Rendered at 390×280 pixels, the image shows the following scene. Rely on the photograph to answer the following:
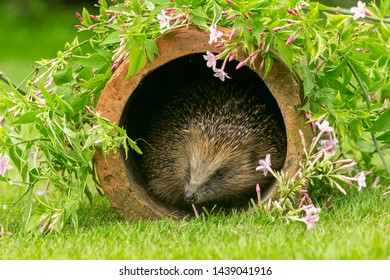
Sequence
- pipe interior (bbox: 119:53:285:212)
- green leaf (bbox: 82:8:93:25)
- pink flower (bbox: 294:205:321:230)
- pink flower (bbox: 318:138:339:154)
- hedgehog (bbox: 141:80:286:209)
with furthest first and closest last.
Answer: pipe interior (bbox: 119:53:285:212)
hedgehog (bbox: 141:80:286:209)
green leaf (bbox: 82:8:93:25)
pink flower (bbox: 318:138:339:154)
pink flower (bbox: 294:205:321:230)

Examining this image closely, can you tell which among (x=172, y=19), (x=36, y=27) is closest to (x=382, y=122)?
(x=172, y=19)

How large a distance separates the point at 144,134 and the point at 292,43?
51.3 inches

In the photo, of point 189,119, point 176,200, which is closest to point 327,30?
point 189,119

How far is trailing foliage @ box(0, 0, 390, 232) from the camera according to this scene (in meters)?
3.63

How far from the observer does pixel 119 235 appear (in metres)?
3.62

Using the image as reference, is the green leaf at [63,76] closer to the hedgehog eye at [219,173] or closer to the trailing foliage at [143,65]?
the trailing foliage at [143,65]

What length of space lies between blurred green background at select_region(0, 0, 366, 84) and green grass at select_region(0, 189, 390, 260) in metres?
6.73

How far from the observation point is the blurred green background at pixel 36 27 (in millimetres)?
10734

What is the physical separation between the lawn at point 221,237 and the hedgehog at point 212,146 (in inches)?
11.9

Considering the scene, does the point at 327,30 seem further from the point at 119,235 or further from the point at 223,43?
the point at 119,235

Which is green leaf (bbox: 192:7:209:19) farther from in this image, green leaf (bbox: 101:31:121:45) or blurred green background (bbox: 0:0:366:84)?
blurred green background (bbox: 0:0:366:84)

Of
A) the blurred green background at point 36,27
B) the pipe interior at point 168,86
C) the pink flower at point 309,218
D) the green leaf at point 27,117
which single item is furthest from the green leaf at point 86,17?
the blurred green background at point 36,27

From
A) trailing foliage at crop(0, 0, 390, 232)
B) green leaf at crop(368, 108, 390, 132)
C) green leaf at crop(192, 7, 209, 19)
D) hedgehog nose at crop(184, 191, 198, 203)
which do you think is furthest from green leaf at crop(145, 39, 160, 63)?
→ green leaf at crop(368, 108, 390, 132)

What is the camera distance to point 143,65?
3.80 m
